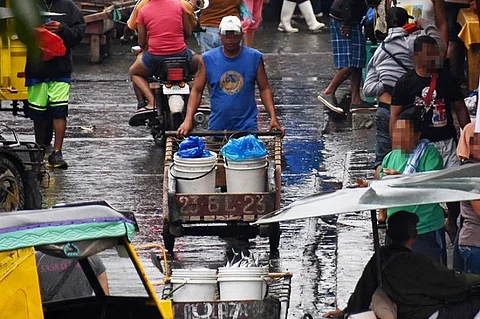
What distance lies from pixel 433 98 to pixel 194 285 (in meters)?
2.25

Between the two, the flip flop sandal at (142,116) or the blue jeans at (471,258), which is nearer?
the blue jeans at (471,258)

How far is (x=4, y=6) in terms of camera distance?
2.07m

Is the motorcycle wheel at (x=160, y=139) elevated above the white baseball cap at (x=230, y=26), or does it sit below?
below

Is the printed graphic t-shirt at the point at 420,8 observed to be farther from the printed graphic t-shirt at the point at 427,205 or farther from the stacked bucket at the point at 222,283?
the stacked bucket at the point at 222,283

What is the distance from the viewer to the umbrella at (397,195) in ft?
16.9

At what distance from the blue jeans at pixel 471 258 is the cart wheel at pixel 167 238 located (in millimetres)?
2638

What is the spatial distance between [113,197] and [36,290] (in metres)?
5.79

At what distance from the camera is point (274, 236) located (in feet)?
29.3

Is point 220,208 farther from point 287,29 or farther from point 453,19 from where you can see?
point 287,29

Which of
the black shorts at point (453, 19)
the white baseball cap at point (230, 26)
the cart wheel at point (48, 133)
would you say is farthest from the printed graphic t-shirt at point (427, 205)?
the cart wheel at point (48, 133)

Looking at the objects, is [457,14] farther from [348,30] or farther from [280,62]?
[280,62]

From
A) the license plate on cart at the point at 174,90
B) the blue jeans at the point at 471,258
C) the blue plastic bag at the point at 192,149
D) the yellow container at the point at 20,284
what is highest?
the yellow container at the point at 20,284

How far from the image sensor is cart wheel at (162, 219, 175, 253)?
28.5 ft

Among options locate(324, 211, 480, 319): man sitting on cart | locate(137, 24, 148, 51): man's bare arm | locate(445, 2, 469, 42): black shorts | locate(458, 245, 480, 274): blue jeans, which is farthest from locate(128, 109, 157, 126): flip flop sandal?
locate(324, 211, 480, 319): man sitting on cart
